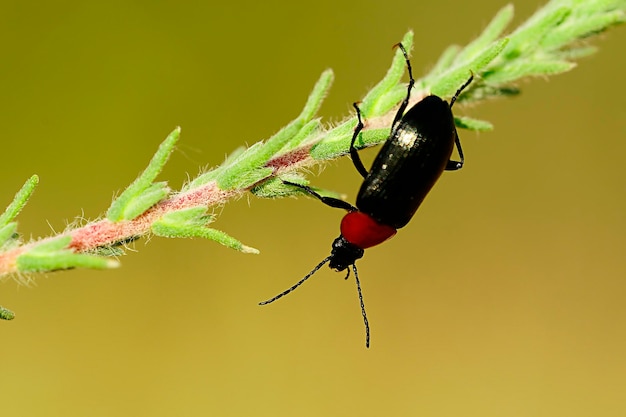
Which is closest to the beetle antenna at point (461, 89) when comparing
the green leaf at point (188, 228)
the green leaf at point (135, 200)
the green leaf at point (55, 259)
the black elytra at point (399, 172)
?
the black elytra at point (399, 172)

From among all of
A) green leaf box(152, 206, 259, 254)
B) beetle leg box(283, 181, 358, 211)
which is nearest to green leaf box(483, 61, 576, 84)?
beetle leg box(283, 181, 358, 211)

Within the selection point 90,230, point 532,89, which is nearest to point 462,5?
point 532,89

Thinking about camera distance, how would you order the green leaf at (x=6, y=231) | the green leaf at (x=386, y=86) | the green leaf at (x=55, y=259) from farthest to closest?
the green leaf at (x=386, y=86), the green leaf at (x=6, y=231), the green leaf at (x=55, y=259)

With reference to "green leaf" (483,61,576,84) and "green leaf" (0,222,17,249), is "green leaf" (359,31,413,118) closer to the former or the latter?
"green leaf" (483,61,576,84)

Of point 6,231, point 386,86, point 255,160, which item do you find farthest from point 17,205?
point 386,86

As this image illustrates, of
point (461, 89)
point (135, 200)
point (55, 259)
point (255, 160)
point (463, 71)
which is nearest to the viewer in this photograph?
point (55, 259)

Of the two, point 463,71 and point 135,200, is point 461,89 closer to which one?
point 463,71

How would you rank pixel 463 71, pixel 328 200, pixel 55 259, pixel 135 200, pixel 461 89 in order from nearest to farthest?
1. pixel 55 259
2. pixel 135 200
3. pixel 463 71
4. pixel 461 89
5. pixel 328 200

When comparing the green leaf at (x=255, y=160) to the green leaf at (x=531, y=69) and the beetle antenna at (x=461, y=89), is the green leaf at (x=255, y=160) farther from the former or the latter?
the green leaf at (x=531, y=69)
